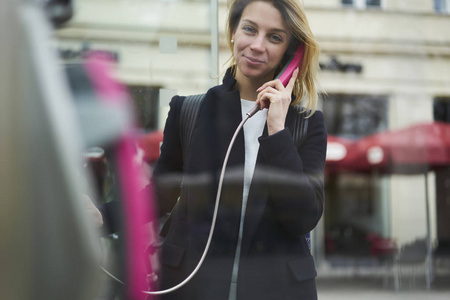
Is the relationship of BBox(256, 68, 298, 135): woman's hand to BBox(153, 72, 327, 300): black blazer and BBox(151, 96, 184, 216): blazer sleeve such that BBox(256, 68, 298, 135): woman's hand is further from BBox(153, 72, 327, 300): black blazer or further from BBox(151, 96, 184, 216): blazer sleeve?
BBox(151, 96, 184, 216): blazer sleeve

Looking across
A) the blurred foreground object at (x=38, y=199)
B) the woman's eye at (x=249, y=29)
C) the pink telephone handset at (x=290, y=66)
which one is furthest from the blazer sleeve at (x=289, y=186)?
the blurred foreground object at (x=38, y=199)

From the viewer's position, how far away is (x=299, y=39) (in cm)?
142

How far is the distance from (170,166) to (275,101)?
27 centimetres

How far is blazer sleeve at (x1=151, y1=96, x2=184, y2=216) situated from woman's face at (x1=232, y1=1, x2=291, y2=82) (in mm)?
169

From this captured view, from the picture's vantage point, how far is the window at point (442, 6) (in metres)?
8.48

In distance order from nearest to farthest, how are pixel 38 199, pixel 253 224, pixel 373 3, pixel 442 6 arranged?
pixel 38 199, pixel 253 224, pixel 442 6, pixel 373 3

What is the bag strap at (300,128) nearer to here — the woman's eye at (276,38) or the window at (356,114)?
the woman's eye at (276,38)

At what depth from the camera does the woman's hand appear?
52.6 inches

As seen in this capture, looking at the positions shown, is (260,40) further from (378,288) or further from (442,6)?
(442,6)

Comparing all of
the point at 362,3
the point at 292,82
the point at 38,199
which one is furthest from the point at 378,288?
the point at 38,199

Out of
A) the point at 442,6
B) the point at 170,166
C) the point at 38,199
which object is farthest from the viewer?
the point at 442,6

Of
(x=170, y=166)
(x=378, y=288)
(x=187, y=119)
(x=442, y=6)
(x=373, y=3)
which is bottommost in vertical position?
(x=378, y=288)

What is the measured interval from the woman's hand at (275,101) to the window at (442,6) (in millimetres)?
7782

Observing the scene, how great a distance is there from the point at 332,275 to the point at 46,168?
774 centimetres
